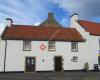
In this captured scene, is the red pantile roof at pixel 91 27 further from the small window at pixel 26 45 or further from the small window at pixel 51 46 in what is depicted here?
the small window at pixel 26 45

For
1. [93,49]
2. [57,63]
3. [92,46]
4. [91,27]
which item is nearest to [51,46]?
[57,63]

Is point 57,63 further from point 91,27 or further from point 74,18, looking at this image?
point 74,18

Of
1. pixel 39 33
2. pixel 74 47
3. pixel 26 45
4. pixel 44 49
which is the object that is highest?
pixel 39 33

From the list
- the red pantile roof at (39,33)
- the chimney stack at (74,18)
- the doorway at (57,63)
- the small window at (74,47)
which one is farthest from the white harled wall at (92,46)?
the doorway at (57,63)

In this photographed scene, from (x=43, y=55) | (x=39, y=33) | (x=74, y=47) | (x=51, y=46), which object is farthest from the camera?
(x=39, y=33)

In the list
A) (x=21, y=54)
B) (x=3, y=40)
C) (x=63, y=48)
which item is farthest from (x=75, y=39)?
(x=3, y=40)

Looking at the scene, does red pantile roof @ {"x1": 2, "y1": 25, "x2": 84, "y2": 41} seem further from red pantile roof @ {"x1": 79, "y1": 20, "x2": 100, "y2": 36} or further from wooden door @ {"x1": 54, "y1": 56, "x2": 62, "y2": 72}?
wooden door @ {"x1": 54, "y1": 56, "x2": 62, "y2": 72}

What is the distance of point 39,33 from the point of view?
3584 cm

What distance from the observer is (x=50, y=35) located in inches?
1403

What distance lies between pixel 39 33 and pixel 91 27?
400 inches

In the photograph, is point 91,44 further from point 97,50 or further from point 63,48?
point 63,48

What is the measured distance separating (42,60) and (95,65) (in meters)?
9.09

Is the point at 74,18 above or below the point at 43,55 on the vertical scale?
above

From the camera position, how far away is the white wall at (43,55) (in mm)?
32375
